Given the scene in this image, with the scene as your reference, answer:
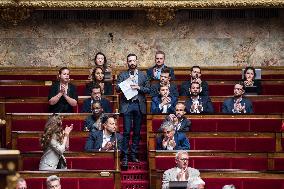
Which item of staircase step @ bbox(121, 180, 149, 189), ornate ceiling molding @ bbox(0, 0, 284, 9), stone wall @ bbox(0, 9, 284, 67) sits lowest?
staircase step @ bbox(121, 180, 149, 189)

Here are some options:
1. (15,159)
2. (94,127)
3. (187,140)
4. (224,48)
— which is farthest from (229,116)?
(15,159)

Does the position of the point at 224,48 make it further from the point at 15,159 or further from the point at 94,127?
the point at 15,159

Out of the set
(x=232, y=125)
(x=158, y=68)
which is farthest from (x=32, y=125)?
(x=232, y=125)

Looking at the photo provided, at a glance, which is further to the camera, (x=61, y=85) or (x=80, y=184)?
(x=61, y=85)

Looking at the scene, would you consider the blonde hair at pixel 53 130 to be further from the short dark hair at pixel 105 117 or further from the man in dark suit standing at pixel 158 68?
the man in dark suit standing at pixel 158 68

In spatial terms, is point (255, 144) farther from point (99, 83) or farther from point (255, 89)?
point (99, 83)

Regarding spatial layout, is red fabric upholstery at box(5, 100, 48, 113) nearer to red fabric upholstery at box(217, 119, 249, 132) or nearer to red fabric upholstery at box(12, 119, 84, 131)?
red fabric upholstery at box(12, 119, 84, 131)

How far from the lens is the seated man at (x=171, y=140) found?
188 inches

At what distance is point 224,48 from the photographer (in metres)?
7.01

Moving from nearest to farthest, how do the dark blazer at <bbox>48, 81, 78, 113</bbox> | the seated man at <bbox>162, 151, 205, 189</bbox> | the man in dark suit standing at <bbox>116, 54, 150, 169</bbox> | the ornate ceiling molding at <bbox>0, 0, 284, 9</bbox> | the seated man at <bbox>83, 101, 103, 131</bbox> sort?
1. the seated man at <bbox>162, 151, 205, 189</bbox>
2. the seated man at <bbox>83, 101, 103, 131</bbox>
3. the man in dark suit standing at <bbox>116, 54, 150, 169</bbox>
4. the dark blazer at <bbox>48, 81, 78, 113</bbox>
5. the ornate ceiling molding at <bbox>0, 0, 284, 9</bbox>

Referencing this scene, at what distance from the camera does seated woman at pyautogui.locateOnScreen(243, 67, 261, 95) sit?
5.69 m

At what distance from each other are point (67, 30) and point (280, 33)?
71.3 inches

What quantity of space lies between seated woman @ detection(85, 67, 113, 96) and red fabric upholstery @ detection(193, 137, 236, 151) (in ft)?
2.77

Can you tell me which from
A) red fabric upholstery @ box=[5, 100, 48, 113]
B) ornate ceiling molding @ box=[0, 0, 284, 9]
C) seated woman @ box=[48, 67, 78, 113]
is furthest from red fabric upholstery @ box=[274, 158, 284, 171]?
ornate ceiling molding @ box=[0, 0, 284, 9]
